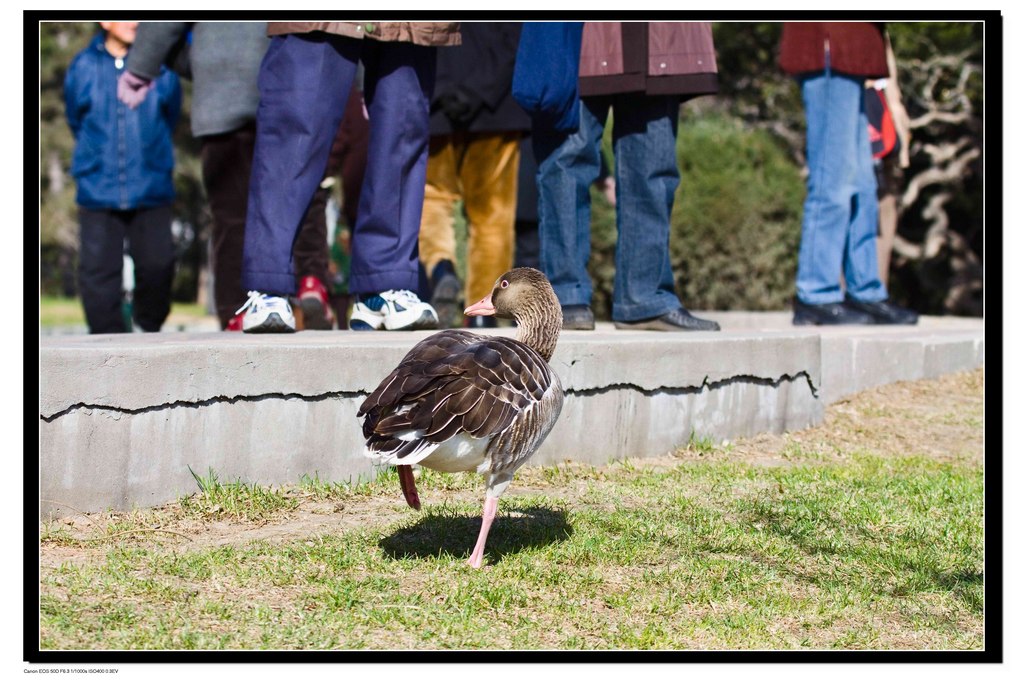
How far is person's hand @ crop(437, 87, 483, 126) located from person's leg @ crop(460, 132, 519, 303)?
1.08 ft

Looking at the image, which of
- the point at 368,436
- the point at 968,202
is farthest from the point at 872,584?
the point at 968,202

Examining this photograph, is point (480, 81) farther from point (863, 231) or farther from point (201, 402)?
point (201, 402)

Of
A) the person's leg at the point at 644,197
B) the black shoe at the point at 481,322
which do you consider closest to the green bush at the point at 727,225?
the black shoe at the point at 481,322

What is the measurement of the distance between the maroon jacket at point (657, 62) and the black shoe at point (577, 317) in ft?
3.90

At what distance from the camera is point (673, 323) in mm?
7160

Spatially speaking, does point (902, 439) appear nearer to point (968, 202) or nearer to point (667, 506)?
point (667, 506)

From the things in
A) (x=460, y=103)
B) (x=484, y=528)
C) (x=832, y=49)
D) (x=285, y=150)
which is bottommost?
(x=484, y=528)

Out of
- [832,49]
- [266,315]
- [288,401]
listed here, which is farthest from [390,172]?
[832,49]

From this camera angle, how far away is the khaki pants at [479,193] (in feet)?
26.8

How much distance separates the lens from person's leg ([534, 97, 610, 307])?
7.01m

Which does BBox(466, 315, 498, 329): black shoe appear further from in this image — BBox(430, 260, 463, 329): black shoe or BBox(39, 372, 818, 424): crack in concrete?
BBox(39, 372, 818, 424): crack in concrete

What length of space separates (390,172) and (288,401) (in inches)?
60.9

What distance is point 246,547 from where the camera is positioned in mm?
4262

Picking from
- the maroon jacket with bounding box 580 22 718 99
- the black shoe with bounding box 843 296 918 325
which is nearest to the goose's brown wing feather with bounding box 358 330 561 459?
the maroon jacket with bounding box 580 22 718 99
